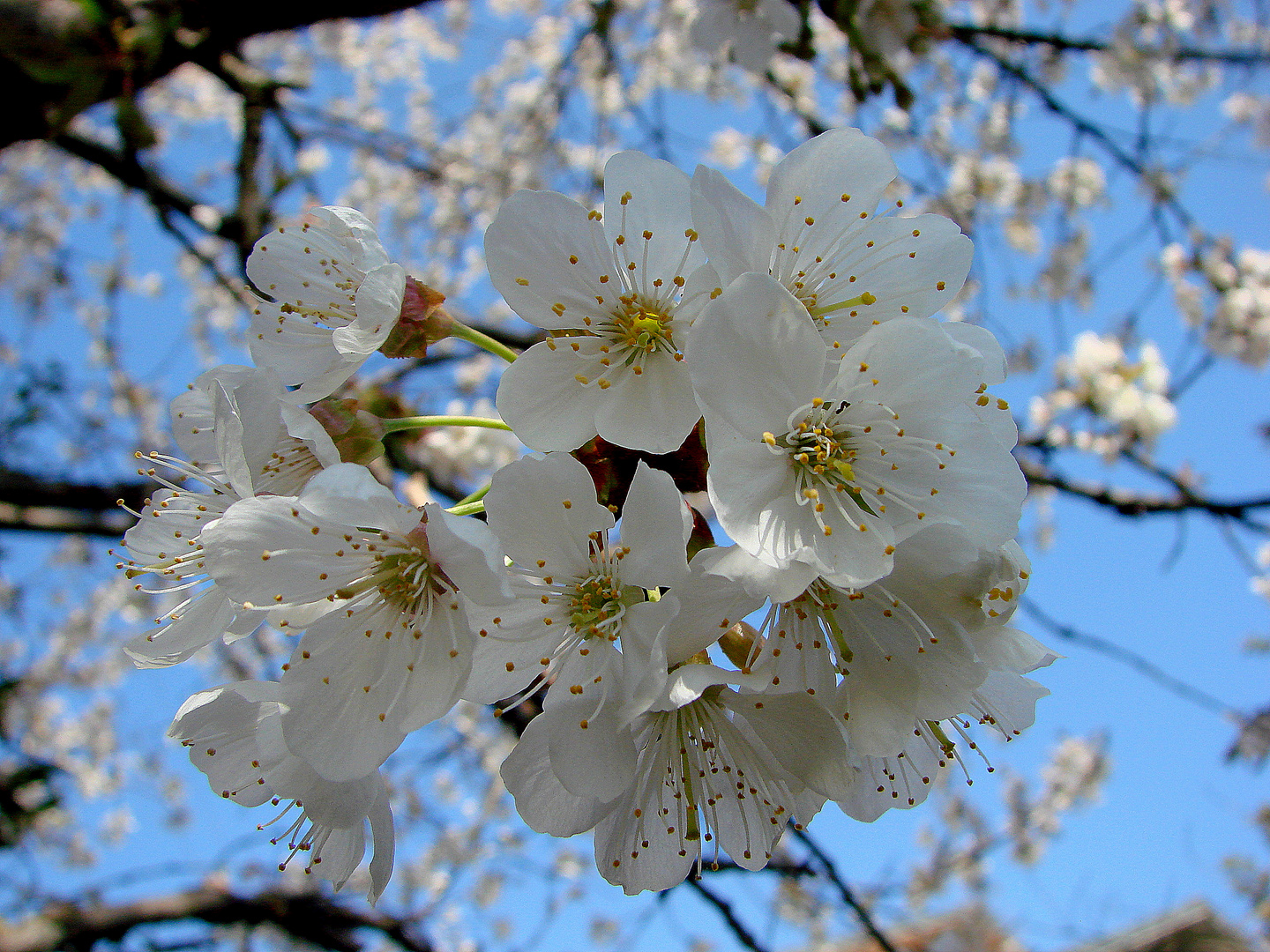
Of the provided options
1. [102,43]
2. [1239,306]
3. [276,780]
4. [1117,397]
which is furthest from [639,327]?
[1239,306]

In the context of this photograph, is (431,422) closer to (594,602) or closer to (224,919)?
(594,602)

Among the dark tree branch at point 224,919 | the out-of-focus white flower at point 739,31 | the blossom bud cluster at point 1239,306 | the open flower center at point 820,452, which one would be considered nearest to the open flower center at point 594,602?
the open flower center at point 820,452

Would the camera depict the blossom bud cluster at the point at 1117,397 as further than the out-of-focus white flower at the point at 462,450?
Yes

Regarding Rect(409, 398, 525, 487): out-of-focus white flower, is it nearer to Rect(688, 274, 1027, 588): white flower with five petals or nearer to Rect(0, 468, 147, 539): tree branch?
Rect(0, 468, 147, 539): tree branch

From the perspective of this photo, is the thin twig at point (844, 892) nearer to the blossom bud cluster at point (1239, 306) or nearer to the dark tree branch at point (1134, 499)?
the dark tree branch at point (1134, 499)

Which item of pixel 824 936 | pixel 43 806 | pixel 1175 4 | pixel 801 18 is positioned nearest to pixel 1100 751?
pixel 824 936

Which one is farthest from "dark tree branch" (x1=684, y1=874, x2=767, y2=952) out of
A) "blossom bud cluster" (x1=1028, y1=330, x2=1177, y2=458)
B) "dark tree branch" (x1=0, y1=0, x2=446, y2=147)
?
"blossom bud cluster" (x1=1028, y1=330, x2=1177, y2=458)
